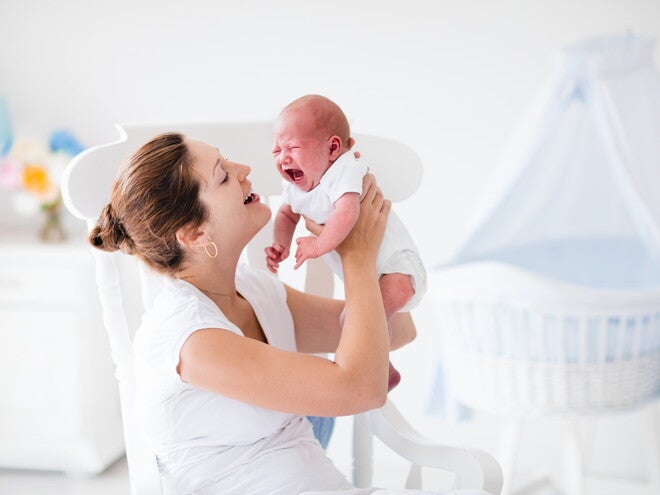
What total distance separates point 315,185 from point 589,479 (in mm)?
2100

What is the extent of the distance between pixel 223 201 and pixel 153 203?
113 millimetres

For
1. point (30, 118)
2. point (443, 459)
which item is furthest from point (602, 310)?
point (30, 118)

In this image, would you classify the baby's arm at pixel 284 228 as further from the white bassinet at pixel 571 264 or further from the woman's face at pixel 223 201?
the white bassinet at pixel 571 264

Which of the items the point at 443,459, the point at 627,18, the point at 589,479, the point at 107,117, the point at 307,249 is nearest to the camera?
the point at 307,249

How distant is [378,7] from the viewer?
123 inches

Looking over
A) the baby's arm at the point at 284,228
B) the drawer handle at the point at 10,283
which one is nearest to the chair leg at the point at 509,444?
the baby's arm at the point at 284,228

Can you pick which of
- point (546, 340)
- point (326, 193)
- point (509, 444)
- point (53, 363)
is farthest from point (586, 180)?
point (53, 363)

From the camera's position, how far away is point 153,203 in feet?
4.67

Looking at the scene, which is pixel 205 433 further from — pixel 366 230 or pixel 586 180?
pixel 586 180

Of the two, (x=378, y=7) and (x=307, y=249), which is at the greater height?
(x=378, y=7)

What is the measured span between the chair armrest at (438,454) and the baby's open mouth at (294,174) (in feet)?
1.54

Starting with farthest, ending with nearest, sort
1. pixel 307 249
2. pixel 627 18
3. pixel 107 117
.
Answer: pixel 107 117 < pixel 627 18 < pixel 307 249

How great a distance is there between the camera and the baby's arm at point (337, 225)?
1441 millimetres

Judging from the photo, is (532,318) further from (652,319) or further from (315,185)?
(315,185)
